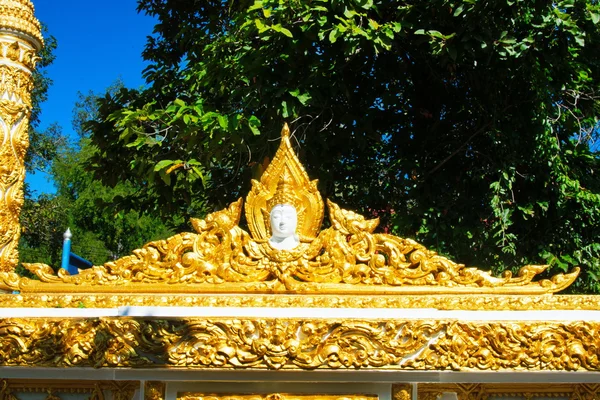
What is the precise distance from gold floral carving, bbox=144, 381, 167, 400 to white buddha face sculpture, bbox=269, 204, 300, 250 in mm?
1151

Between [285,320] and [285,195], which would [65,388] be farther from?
[285,195]

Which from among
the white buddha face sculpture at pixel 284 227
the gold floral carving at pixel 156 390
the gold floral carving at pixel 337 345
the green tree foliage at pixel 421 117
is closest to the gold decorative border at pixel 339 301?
the gold floral carving at pixel 337 345

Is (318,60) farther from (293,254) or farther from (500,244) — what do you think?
(293,254)

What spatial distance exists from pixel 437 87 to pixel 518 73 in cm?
140

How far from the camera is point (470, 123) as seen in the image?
8.53m

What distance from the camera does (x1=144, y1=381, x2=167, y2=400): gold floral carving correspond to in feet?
12.8

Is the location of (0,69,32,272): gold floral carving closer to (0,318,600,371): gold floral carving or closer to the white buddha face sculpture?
(0,318,600,371): gold floral carving

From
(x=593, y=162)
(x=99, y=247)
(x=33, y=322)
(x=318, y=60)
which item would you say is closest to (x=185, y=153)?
(x=318, y=60)

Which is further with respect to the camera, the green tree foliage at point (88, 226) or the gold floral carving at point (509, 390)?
the green tree foliage at point (88, 226)

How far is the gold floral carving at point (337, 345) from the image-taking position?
3.73m

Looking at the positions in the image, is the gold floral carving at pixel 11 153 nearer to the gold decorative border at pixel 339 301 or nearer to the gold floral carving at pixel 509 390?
the gold decorative border at pixel 339 301

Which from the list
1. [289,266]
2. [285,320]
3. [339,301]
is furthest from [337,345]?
[289,266]

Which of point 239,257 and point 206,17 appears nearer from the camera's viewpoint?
point 239,257

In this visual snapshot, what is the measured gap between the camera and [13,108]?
195 inches
